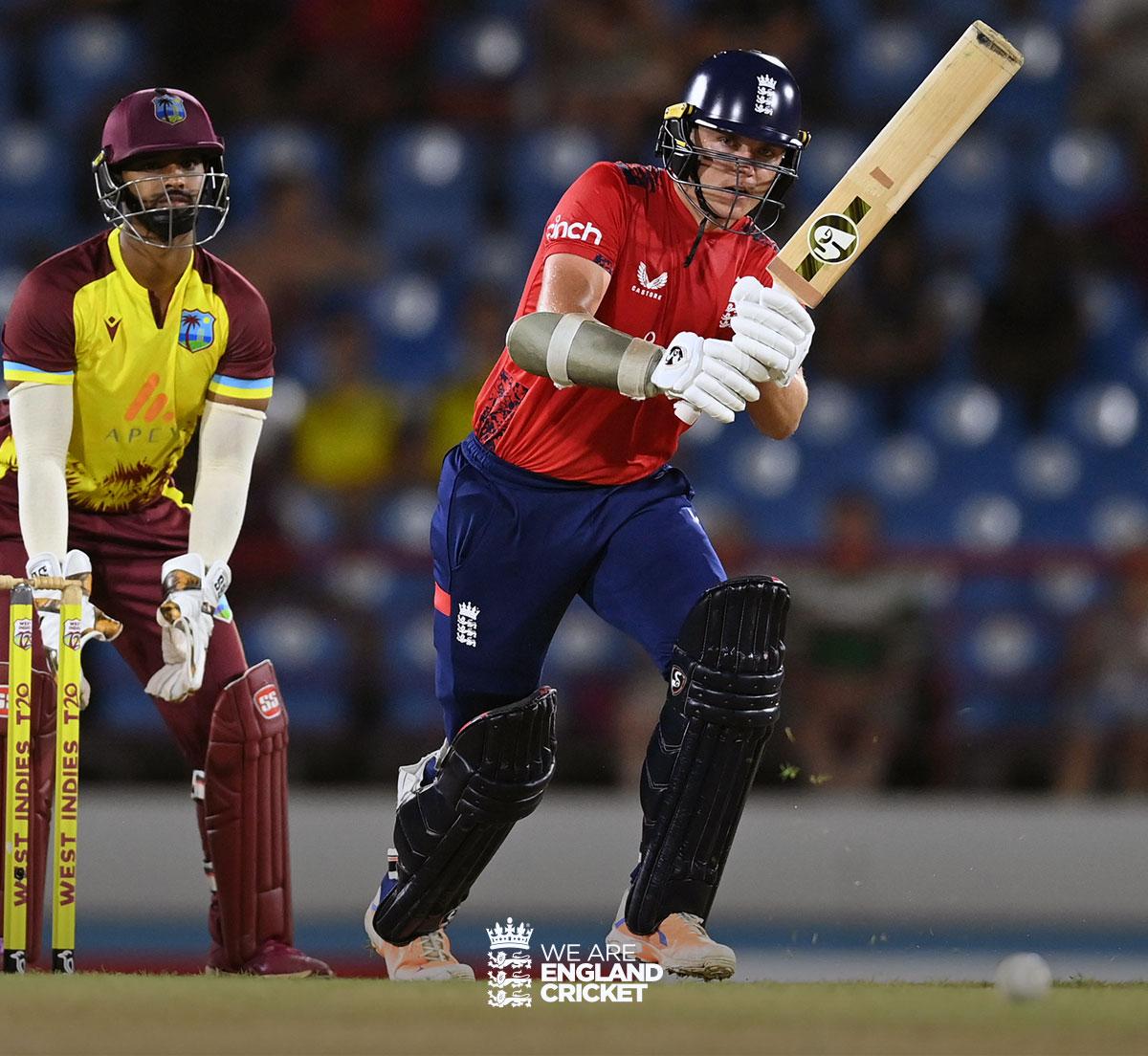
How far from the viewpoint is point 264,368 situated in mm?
4496

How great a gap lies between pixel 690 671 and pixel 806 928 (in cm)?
296

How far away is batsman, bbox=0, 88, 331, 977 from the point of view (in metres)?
4.23

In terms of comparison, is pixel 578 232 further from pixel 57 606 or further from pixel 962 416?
pixel 962 416

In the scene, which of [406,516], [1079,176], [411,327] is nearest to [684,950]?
[406,516]

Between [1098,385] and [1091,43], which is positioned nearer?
[1098,385]

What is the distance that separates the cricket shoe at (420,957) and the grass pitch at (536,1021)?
2.02ft

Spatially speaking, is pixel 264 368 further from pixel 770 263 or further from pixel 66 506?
pixel 770 263

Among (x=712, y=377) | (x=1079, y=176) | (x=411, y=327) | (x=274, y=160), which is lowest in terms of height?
(x=712, y=377)

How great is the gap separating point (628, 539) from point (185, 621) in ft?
3.41

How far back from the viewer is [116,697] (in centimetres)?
671

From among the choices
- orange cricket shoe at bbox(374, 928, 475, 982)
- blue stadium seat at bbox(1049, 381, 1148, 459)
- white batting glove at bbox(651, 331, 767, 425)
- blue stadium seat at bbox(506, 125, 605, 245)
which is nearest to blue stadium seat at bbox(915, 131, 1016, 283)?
blue stadium seat at bbox(1049, 381, 1148, 459)

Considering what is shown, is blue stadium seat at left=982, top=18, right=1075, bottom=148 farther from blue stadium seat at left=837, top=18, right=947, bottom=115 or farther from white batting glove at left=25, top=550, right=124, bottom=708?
white batting glove at left=25, top=550, right=124, bottom=708

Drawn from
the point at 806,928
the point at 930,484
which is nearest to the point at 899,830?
the point at 806,928

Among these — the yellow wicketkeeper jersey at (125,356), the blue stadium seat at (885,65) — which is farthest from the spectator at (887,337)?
the yellow wicketkeeper jersey at (125,356)
